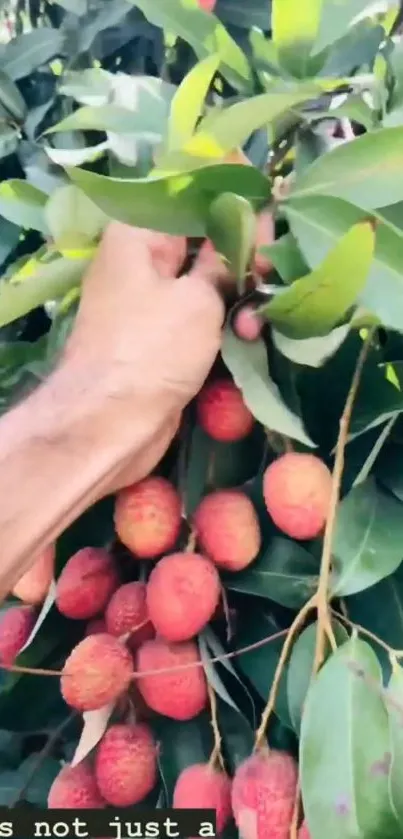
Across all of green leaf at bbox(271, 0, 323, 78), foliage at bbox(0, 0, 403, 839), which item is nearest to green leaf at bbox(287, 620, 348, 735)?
foliage at bbox(0, 0, 403, 839)

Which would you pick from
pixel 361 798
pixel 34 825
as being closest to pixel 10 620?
pixel 34 825

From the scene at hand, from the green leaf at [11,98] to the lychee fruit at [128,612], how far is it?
1.32 ft

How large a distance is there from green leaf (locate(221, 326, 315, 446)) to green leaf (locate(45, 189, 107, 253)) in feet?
0.31

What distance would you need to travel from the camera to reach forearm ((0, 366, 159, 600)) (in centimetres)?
47

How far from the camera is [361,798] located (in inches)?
17.0

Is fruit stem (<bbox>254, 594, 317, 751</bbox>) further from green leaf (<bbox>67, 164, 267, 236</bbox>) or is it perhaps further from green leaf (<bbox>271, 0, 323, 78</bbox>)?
green leaf (<bbox>271, 0, 323, 78</bbox>)

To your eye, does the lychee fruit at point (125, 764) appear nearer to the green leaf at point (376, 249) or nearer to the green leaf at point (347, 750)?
the green leaf at point (347, 750)

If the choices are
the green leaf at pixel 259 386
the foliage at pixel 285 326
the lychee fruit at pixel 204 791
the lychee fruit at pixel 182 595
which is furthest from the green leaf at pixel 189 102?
the lychee fruit at pixel 204 791

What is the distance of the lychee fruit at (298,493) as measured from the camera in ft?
1.55

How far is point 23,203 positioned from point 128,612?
0.24 m

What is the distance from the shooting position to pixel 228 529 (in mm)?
494

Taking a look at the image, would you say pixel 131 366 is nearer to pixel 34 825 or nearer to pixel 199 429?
pixel 199 429

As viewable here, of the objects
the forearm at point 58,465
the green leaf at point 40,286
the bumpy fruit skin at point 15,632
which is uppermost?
the green leaf at point 40,286

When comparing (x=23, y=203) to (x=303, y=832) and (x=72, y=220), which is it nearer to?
(x=72, y=220)
